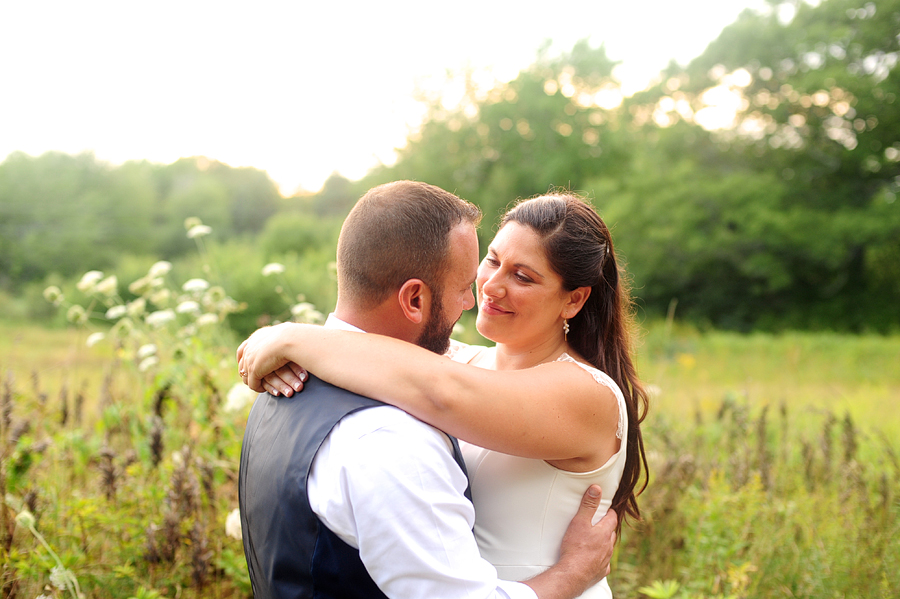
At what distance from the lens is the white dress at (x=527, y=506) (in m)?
2.06

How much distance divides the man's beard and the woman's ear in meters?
0.62

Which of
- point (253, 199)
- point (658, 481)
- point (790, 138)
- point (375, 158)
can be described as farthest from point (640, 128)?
point (253, 199)

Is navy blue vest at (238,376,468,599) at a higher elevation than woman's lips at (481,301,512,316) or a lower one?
lower

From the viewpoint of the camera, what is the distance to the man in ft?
4.77

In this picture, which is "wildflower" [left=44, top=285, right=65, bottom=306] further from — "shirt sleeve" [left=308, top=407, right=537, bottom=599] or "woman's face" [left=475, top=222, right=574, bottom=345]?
"shirt sleeve" [left=308, top=407, right=537, bottom=599]

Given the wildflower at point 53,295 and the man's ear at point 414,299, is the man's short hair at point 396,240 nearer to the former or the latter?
the man's ear at point 414,299

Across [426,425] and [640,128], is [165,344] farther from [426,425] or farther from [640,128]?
[640,128]

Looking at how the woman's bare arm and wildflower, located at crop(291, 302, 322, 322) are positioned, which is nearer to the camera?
the woman's bare arm

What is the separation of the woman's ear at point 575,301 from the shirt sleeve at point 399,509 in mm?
999

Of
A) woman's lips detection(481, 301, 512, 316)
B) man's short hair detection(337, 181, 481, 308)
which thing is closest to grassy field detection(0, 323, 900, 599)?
woman's lips detection(481, 301, 512, 316)

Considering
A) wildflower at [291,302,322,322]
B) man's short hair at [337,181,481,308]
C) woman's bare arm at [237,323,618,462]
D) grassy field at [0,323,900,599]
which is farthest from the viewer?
wildflower at [291,302,322,322]

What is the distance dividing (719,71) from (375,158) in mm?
17162

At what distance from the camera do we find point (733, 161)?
27.4 m

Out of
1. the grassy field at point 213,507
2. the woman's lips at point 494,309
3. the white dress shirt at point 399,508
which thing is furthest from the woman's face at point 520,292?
the grassy field at point 213,507
